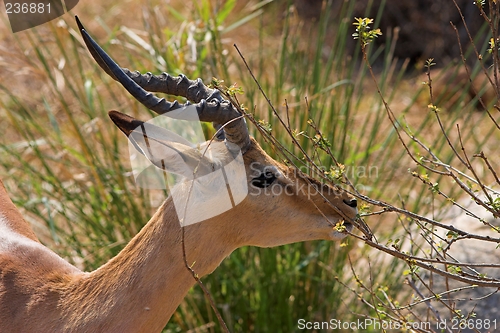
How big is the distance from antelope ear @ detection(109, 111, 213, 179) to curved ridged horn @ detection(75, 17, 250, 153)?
9 centimetres

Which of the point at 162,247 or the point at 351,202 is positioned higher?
the point at 162,247

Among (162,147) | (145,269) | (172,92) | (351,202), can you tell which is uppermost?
(172,92)

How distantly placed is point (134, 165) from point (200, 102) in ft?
4.97

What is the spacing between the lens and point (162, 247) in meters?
2.26

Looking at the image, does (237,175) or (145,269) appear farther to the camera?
(237,175)

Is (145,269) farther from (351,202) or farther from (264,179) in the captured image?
(351,202)

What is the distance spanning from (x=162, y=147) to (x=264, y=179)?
47 cm

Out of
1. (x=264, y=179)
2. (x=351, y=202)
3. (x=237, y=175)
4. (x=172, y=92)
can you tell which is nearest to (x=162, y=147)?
(x=172, y=92)

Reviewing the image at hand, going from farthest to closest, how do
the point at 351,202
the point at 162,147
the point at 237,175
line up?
1. the point at 351,202
2. the point at 237,175
3. the point at 162,147

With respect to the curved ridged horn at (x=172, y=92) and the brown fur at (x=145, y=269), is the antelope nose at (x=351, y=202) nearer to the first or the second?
the brown fur at (x=145, y=269)

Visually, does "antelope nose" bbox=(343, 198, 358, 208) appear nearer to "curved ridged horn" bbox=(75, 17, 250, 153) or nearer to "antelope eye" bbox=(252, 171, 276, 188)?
"antelope eye" bbox=(252, 171, 276, 188)

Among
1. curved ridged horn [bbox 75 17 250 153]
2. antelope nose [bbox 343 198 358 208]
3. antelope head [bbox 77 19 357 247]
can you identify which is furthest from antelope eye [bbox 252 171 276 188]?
antelope nose [bbox 343 198 358 208]

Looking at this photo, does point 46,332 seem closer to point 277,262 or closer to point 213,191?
point 213,191

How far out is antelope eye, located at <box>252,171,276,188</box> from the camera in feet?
8.00
